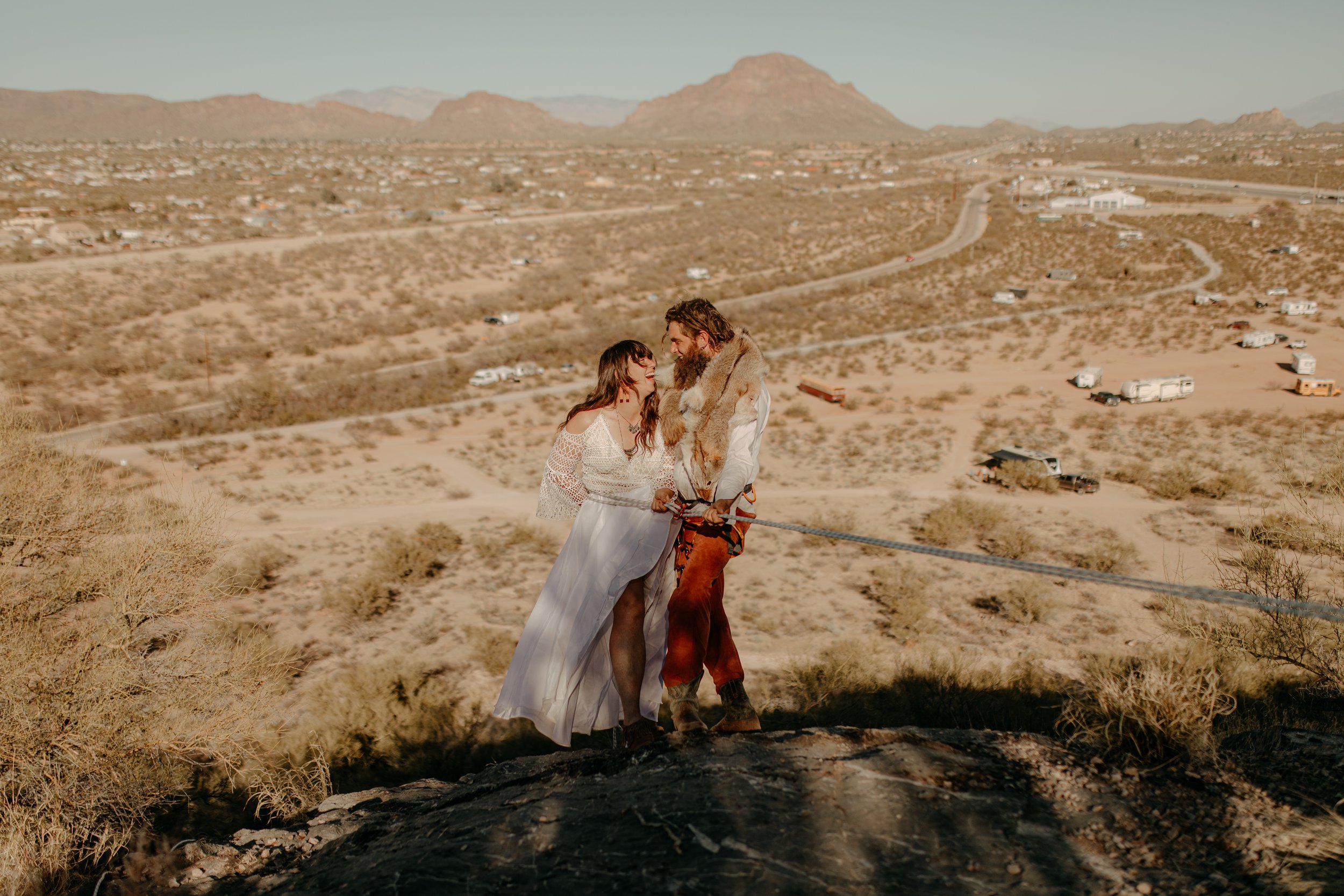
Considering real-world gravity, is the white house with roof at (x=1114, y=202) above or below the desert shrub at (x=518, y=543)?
above

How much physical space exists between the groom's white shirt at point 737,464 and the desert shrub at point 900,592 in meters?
7.67

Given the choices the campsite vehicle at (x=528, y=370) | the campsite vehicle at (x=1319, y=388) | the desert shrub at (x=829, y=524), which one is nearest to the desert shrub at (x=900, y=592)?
the desert shrub at (x=829, y=524)

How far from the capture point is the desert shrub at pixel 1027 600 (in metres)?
10.4

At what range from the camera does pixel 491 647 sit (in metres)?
9.48

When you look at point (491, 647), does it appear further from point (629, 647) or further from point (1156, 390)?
point (1156, 390)

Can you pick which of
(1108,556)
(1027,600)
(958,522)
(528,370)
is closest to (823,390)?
(958,522)

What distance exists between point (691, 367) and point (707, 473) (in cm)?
55

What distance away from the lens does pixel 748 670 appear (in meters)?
8.95

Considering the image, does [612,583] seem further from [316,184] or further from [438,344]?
[316,184]

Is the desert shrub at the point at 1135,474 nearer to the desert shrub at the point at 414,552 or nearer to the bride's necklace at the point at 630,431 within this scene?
the desert shrub at the point at 414,552

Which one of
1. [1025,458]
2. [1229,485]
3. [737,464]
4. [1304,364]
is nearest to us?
[737,464]

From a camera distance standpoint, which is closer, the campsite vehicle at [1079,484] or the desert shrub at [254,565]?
the desert shrub at [254,565]

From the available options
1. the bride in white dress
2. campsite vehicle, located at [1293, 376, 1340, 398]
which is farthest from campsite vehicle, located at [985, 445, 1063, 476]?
the bride in white dress

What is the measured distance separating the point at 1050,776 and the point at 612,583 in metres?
2.09
